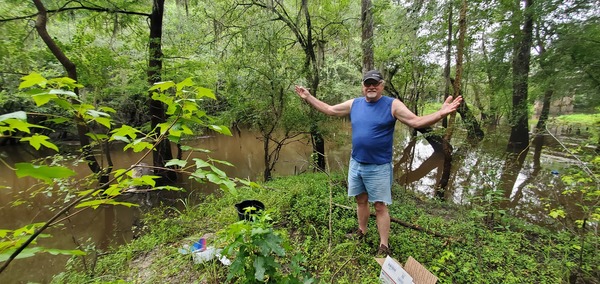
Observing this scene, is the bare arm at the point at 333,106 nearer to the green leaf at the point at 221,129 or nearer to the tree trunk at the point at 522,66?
the green leaf at the point at 221,129

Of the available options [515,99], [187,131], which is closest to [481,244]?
[187,131]

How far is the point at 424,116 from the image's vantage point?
89.9 inches

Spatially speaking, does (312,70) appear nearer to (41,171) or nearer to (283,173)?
(283,173)

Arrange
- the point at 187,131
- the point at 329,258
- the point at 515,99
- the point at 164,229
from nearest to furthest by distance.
A: 1. the point at 187,131
2. the point at 329,258
3. the point at 164,229
4. the point at 515,99

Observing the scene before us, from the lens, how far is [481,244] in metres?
2.80

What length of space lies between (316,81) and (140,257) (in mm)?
5086

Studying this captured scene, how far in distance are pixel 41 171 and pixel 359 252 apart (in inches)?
104

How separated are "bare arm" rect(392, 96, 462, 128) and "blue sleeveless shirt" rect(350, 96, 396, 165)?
0.24 ft

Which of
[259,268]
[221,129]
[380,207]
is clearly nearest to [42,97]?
[221,129]

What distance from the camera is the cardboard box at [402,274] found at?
2018mm

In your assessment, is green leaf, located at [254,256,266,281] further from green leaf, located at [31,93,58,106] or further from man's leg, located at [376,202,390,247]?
man's leg, located at [376,202,390,247]

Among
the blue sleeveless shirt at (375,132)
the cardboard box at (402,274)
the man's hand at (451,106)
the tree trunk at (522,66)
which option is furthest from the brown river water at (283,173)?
the cardboard box at (402,274)

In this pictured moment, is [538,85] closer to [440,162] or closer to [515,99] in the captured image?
[515,99]

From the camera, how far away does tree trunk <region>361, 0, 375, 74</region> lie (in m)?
5.36
